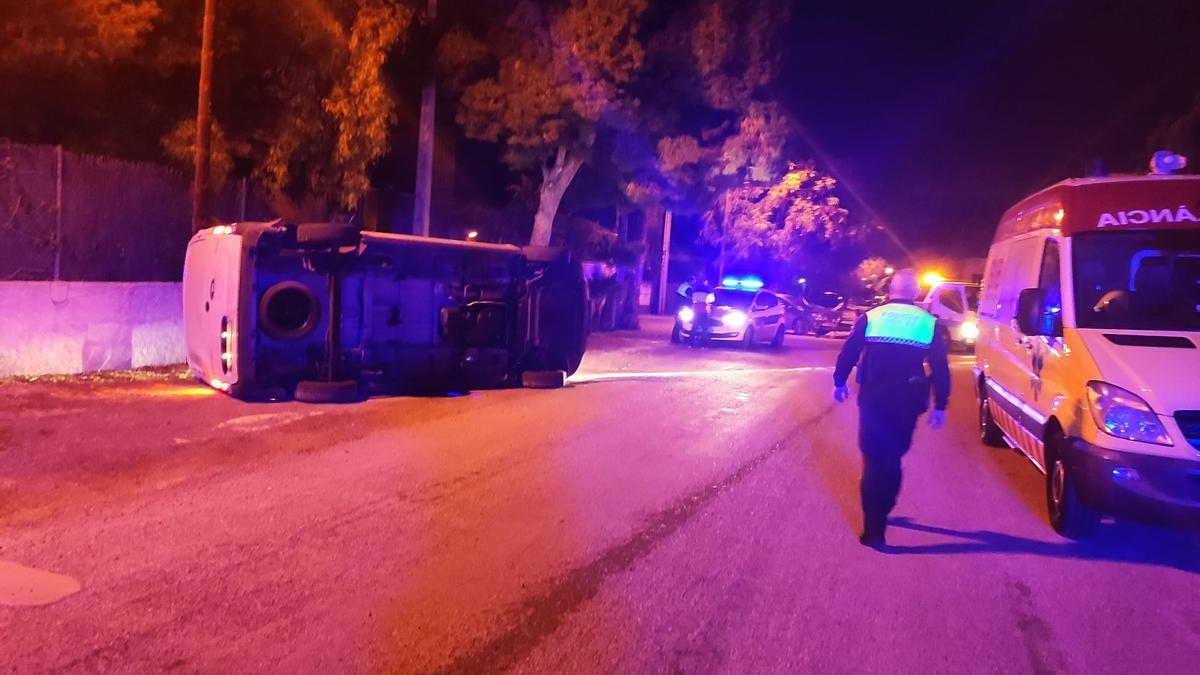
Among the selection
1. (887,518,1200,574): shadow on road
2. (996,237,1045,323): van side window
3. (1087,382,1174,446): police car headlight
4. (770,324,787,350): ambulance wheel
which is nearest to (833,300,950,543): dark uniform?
(887,518,1200,574): shadow on road

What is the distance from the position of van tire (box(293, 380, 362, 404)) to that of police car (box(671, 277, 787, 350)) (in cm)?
1235

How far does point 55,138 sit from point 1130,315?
1451 centimetres

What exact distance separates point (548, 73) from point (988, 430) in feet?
40.6

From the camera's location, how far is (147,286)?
1384cm

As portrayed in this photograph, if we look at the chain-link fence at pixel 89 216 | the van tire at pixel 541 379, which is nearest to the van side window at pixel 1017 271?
the van tire at pixel 541 379

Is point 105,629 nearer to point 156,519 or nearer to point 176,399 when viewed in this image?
point 156,519

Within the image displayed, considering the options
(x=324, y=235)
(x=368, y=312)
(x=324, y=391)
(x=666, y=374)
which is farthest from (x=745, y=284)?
(x=324, y=235)

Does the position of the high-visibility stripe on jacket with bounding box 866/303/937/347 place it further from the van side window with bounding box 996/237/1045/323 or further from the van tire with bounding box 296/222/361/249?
the van tire with bounding box 296/222/361/249

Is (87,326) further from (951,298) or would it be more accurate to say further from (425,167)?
(951,298)

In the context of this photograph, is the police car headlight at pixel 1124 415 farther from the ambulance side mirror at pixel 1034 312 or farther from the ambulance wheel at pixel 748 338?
the ambulance wheel at pixel 748 338

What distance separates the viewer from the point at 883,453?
20.9 feet

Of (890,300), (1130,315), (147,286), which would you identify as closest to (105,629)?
(890,300)

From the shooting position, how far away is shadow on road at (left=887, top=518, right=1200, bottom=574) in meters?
6.42

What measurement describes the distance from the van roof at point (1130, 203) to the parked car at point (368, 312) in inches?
275
